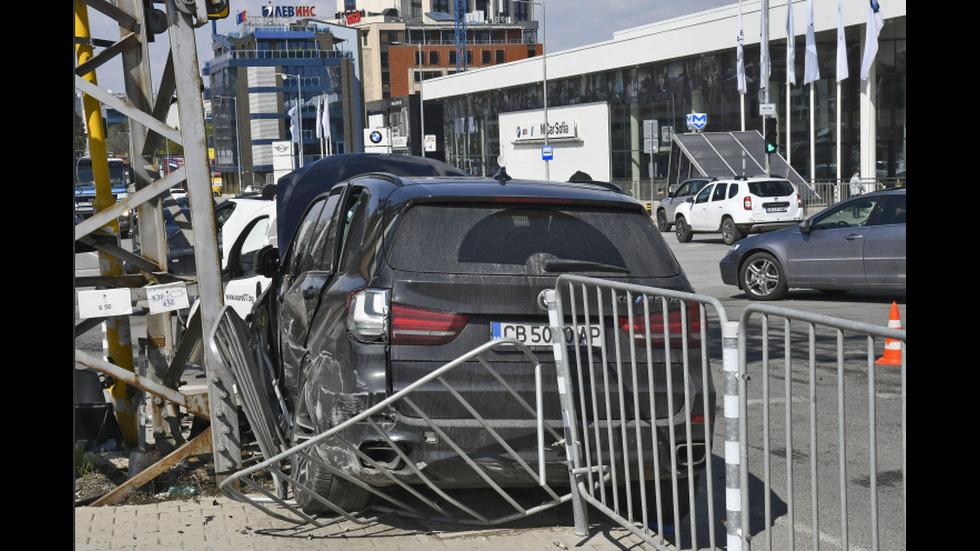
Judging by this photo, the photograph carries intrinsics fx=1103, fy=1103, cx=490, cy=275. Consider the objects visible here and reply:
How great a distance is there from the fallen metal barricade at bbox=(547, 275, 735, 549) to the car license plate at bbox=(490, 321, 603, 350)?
0.03 m

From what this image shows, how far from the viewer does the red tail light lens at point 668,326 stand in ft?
15.0

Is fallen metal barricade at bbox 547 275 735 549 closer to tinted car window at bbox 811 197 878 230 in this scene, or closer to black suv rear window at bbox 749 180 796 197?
tinted car window at bbox 811 197 878 230

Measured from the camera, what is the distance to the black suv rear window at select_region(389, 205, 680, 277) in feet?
17.1

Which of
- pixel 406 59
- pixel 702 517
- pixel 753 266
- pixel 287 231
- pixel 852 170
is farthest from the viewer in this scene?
pixel 406 59

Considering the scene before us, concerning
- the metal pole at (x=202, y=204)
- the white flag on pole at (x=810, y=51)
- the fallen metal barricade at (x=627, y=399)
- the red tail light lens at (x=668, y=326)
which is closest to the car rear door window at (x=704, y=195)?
the white flag on pole at (x=810, y=51)

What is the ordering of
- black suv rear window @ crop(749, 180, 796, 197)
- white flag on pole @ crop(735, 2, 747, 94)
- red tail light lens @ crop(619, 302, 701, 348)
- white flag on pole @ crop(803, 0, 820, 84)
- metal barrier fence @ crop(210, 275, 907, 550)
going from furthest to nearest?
white flag on pole @ crop(735, 2, 747, 94), white flag on pole @ crop(803, 0, 820, 84), black suv rear window @ crop(749, 180, 796, 197), red tail light lens @ crop(619, 302, 701, 348), metal barrier fence @ crop(210, 275, 907, 550)

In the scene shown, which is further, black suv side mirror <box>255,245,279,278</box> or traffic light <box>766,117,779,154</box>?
traffic light <box>766,117,779,154</box>

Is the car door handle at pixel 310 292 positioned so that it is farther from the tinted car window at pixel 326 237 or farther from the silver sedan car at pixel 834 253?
the silver sedan car at pixel 834 253

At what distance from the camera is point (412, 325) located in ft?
16.6

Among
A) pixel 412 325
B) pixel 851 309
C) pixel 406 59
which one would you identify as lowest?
pixel 851 309

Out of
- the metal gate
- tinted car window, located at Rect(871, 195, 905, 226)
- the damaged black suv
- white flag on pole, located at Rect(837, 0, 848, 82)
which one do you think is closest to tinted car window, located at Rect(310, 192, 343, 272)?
the damaged black suv
